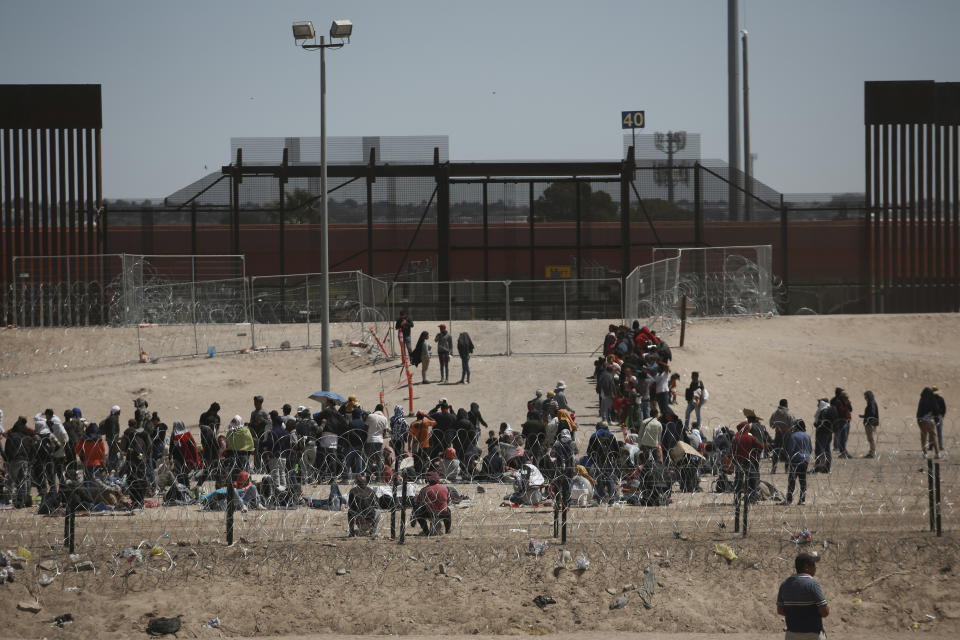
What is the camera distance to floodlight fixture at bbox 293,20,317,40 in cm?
1950

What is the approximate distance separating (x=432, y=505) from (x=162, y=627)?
3.15 meters

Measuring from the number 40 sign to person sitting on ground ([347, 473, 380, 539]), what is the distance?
82.6 feet

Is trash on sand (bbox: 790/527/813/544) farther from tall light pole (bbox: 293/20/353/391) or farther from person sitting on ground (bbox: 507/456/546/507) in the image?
tall light pole (bbox: 293/20/353/391)

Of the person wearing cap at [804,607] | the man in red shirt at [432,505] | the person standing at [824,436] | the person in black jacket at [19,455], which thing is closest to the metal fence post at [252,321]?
the person in black jacket at [19,455]

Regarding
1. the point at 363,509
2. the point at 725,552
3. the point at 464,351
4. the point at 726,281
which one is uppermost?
the point at 726,281

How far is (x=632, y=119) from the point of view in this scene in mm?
34594

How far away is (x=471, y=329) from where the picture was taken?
27.2 m

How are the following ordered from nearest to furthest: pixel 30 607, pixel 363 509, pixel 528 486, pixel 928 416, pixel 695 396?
pixel 30 607, pixel 363 509, pixel 528 486, pixel 928 416, pixel 695 396

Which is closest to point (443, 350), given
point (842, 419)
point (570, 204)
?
point (842, 419)

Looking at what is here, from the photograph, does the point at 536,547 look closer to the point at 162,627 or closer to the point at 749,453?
the point at 749,453

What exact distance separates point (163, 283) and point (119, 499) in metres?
16.2

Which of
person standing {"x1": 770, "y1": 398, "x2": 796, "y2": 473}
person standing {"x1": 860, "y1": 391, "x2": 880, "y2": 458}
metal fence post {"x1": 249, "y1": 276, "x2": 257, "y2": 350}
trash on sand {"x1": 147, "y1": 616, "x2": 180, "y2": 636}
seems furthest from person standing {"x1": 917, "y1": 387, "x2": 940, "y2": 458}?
metal fence post {"x1": 249, "y1": 276, "x2": 257, "y2": 350}

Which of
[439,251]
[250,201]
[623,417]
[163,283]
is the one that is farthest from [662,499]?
[250,201]

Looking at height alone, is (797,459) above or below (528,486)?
above
